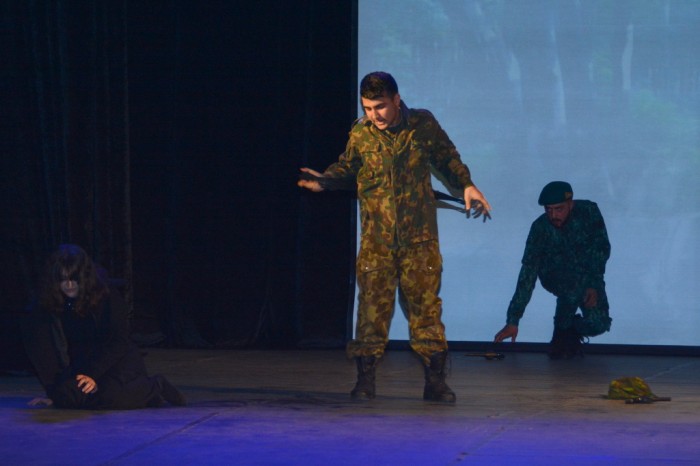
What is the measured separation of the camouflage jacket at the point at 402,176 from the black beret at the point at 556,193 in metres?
2.22

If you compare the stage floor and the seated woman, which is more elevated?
the seated woman

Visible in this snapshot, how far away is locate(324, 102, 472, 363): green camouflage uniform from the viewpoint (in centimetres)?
457

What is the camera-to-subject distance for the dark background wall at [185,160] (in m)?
7.54

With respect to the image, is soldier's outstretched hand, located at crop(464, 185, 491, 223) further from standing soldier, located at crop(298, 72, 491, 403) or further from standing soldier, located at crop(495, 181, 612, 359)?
standing soldier, located at crop(495, 181, 612, 359)

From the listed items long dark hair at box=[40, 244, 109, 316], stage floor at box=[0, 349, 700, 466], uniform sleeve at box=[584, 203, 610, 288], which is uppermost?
uniform sleeve at box=[584, 203, 610, 288]

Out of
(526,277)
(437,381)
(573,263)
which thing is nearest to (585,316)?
(573,263)

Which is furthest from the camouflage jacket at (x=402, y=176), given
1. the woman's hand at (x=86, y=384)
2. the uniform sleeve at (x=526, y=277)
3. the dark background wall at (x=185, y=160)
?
the dark background wall at (x=185, y=160)

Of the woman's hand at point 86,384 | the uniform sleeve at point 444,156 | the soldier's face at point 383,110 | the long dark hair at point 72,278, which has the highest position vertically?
the soldier's face at point 383,110

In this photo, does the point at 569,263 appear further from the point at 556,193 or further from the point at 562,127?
the point at 562,127

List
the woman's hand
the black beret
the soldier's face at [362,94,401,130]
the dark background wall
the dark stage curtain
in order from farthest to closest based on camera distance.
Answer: the dark stage curtain → the dark background wall → the black beret → the soldier's face at [362,94,401,130] → the woman's hand

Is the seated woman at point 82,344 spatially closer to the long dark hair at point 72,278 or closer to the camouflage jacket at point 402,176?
the long dark hair at point 72,278

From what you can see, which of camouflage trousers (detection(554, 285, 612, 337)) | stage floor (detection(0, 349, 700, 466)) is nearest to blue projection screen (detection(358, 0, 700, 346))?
camouflage trousers (detection(554, 285, 612, 337))

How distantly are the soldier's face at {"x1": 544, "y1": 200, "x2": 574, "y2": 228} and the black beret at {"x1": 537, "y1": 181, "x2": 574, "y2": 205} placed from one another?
25 mm

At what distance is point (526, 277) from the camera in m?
6.78
